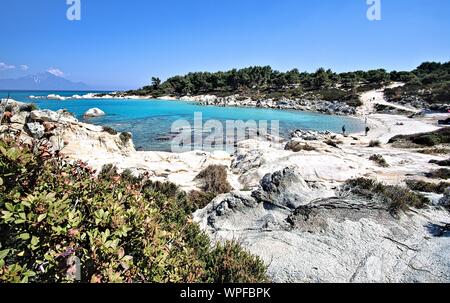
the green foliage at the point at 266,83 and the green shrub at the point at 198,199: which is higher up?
the green foliage at the point at 266,83

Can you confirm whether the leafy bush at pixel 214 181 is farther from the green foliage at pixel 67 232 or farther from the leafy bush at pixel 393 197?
the green foliage at pixel 67 232

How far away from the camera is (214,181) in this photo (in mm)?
11664

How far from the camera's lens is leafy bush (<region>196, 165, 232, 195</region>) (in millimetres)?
11188

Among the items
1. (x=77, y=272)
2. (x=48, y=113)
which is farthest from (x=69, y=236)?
(x=48, y=113)

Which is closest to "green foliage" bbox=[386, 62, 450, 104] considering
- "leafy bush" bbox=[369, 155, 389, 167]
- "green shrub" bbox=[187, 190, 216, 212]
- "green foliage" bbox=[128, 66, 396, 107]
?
"green foliage" bbox=[128, 66, 396, 107]

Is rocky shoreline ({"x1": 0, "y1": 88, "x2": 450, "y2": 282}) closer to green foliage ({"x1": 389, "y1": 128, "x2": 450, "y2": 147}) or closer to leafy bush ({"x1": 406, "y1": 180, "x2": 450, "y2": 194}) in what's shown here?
leafy bush ({"x1": 406, "y1": 180, "x2": 450, "y2": 194})

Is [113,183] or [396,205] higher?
[113,183]

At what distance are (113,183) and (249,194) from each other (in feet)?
16.6

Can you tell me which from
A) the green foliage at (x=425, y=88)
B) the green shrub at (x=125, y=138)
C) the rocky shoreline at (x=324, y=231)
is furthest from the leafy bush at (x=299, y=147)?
the green foliage at (x=425, y=88)

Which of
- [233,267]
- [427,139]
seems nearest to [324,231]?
[233,267]

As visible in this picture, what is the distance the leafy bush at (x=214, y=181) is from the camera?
11188mm
